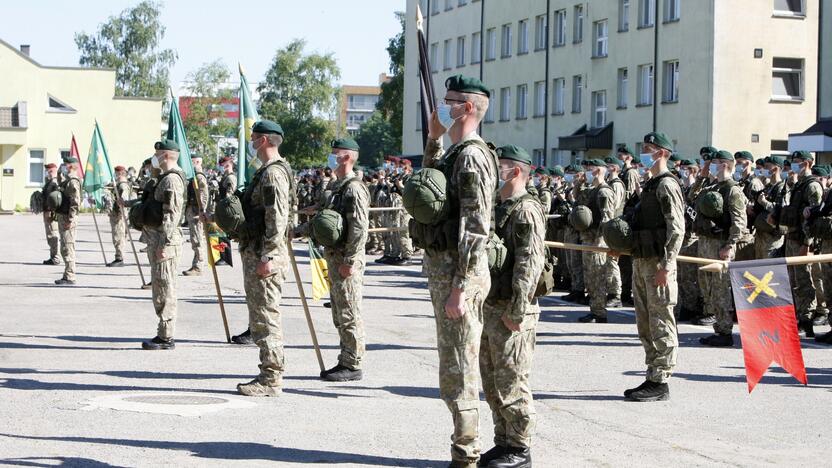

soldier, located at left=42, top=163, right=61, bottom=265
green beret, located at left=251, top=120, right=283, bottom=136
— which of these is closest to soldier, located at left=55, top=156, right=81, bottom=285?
soldier, located at left=42, top=163, right=61, bottom=265

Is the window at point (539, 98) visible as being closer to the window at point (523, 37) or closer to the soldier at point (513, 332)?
the window at point (523, 37)

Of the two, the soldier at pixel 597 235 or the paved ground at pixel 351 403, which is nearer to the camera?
the paved ground at pixel 351 403

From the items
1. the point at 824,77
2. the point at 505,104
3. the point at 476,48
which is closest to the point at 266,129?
the point at 824,77

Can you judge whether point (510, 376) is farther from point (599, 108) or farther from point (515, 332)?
point (599, 108)

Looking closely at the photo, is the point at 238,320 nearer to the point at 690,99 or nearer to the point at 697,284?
the point at 697,284

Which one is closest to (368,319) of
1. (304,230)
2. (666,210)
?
(304,230)

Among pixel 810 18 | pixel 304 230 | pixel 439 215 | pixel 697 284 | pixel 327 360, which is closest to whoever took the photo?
pixel 439 215

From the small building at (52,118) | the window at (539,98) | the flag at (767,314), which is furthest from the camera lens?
the small building at (52,118)

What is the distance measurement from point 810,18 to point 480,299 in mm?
35558

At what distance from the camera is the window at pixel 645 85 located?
43.7 metres

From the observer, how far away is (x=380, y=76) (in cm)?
19088

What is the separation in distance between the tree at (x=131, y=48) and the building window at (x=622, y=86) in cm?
4736

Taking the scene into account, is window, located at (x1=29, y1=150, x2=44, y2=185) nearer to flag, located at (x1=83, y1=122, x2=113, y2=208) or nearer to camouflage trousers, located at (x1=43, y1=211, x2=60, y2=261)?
camouflage trousers, located at (x1=43, y1=211, x2=60, y2=261)

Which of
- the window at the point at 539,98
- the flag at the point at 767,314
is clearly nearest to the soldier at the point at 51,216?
the flag at the point at 767,314
